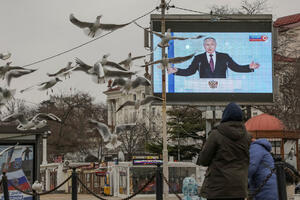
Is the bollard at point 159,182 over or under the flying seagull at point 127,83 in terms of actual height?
under

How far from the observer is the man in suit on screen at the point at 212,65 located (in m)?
24.2

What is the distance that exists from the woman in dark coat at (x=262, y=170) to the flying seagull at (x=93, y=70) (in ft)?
8.83

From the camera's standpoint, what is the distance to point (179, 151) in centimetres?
4566

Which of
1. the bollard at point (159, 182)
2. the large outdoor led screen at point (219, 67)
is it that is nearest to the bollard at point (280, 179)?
the bollard at point (159, 182)

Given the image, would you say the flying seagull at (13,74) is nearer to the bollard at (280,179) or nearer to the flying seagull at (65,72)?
the flying seagull at (65,72)

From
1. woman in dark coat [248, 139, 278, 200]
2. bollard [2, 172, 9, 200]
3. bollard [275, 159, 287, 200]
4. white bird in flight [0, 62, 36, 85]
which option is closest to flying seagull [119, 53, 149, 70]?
white bird in flight [0, 62, 36, 85]

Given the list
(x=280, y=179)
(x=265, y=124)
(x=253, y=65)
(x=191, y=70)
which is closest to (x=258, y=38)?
(x=253, y=65)

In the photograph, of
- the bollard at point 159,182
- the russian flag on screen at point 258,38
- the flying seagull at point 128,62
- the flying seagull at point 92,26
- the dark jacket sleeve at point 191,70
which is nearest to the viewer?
the flying seagull at point 92,26

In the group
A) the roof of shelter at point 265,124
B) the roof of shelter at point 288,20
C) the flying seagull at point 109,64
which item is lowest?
the roof of shelter at point 265,124

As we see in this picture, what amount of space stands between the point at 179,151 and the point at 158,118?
2382 centimetres

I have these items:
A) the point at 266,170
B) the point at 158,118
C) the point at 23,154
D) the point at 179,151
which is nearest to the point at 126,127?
the point at 266,170

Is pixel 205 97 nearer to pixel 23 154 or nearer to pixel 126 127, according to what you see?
pixel 23 154

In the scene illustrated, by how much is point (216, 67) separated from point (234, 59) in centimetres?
86

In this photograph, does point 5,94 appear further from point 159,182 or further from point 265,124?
point 265,124
